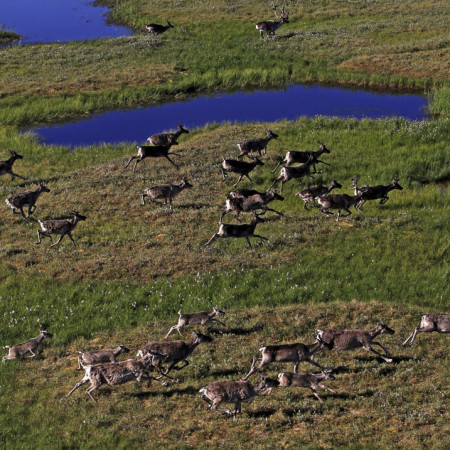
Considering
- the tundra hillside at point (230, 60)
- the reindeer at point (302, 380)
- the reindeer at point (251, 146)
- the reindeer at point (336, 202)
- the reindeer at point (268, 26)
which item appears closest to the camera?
the reindeer at point (302, 380)

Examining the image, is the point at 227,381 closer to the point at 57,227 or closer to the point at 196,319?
the point at 196,319

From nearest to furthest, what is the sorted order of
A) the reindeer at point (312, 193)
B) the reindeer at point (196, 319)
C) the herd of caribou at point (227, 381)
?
1. the herd of caribou at point (227, 381)
2. the reindeer at point (196, 319)
3. the reindeer at point (312, 193)

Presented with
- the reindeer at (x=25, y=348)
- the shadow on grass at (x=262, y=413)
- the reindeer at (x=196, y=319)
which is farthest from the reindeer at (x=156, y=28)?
the shadow on grass at (x=262, y=413)

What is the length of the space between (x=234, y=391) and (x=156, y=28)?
5200cm

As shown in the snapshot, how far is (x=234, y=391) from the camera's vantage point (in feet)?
48.2

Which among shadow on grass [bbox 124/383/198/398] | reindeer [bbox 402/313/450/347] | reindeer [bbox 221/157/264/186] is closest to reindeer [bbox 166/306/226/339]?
shadow on grass [bbox 124/383/198/398]

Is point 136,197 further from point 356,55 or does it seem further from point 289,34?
point 289,34

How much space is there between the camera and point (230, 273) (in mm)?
22266

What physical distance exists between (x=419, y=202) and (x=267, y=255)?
8303 millimetres

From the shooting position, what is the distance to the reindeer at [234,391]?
14695 mm

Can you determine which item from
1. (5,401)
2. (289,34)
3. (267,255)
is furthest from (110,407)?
(289,34)

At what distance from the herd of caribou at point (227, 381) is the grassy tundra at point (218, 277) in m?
0.40

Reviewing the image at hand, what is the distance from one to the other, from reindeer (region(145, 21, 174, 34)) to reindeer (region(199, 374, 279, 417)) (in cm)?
5133

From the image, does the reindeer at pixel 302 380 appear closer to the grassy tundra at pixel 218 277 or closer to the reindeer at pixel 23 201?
the grassy tundra at pixel 218 277
